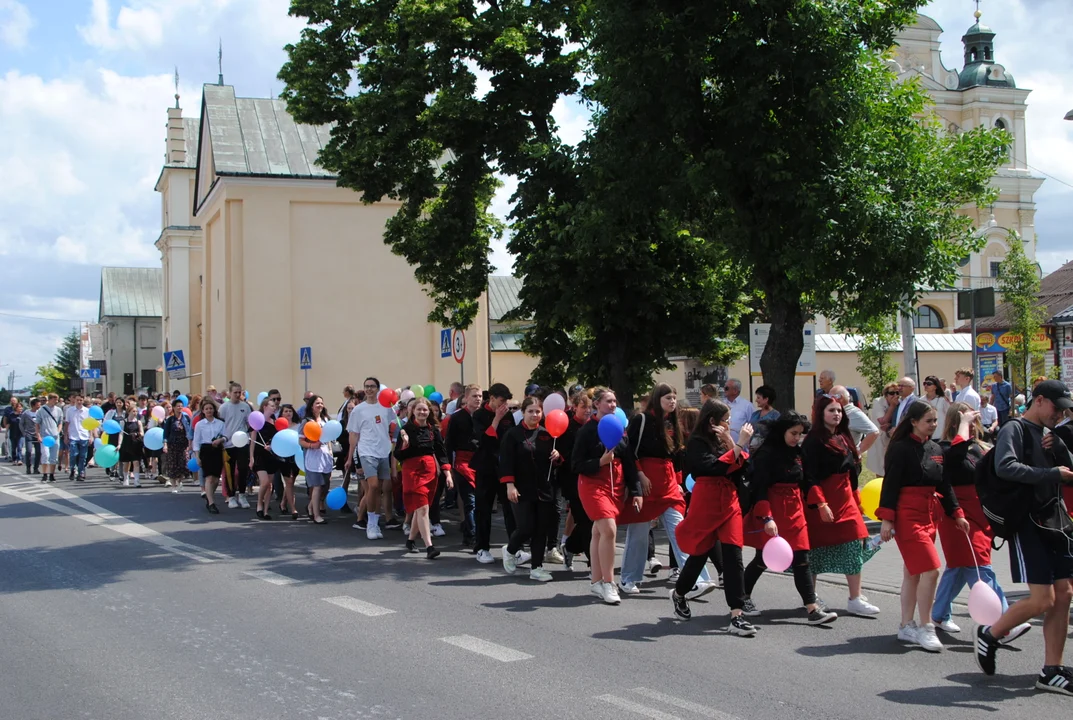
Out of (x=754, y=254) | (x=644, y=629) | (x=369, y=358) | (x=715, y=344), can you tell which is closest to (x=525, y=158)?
(x=715, y=344)

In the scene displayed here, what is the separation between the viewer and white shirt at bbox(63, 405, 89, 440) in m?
24.9

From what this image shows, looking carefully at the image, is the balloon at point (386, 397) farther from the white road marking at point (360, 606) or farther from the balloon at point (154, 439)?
the balloon at point (154, 439)

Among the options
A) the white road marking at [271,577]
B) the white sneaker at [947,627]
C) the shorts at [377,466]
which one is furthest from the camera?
the shorts at [377,466]

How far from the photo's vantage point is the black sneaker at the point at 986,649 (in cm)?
669

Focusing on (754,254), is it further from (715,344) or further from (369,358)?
(369,358)

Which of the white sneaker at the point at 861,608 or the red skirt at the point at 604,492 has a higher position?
the red skirt at the point at 604,492

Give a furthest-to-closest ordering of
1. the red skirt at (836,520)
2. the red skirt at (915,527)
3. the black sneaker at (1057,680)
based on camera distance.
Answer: the red skirt at (836,520), the red skirt at (915,527), the black sneaker at (1057,680)

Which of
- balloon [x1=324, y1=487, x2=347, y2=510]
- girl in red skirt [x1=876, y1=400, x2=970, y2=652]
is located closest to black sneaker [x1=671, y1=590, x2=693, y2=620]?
girl in red skirt [x1=876, y1=400, x2=970, y2=652]

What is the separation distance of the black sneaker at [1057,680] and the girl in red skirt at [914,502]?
1.17 metres

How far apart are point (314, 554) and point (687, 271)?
802 cm

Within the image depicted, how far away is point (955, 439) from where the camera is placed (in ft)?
25.5

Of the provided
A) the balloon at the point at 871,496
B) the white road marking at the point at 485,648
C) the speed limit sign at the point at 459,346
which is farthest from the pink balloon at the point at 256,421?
the balloon at the point at 871,496

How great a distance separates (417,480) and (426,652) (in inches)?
183

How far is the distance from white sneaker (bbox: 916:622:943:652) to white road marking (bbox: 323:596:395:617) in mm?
4006
